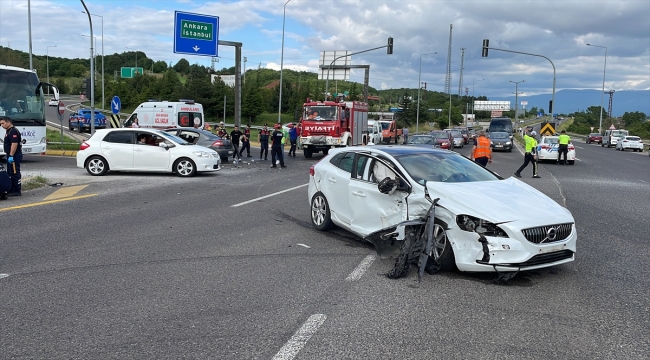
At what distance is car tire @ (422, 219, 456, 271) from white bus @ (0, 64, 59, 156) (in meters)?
16.3

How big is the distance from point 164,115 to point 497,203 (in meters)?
21.8

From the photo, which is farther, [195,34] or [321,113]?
[321,113]

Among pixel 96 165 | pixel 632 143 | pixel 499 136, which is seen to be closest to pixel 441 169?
pixel 96 165

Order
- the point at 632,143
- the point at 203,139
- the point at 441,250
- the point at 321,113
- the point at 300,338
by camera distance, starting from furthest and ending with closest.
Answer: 1. the point at 632,143
2. the point at 321,113
3. the point at 203,139
4. the point at 441,250
5. the point at 300,338

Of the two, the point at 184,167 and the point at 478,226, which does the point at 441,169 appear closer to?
the point at 478,226

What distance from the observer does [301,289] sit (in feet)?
18.5

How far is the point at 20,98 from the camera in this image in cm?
1866

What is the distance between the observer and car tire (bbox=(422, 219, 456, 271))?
6047 millimetres

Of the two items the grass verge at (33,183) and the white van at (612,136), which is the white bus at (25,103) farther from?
the white van at (612,136)

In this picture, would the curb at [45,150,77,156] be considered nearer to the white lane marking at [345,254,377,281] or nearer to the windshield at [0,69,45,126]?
the windshield at [0,69,45,126]

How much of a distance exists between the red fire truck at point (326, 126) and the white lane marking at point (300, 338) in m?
21.6

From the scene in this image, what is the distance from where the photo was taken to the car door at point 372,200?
22.0ft

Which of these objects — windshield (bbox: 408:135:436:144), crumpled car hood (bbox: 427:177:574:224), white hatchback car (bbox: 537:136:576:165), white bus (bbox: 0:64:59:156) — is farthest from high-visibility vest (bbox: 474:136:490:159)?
white bus (bbox: 0:64:59:156)

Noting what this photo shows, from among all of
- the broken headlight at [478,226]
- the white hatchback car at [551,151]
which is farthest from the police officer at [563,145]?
the broken headlight at [478,226]
